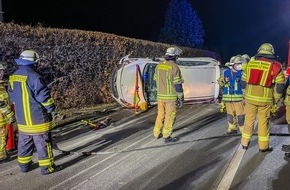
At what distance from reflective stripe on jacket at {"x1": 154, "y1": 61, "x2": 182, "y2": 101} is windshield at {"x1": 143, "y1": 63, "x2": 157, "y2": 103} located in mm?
3481

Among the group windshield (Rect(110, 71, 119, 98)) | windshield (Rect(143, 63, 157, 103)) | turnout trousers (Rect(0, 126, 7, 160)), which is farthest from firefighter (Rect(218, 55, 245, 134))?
turnout trousers (Rect(0, 126, 7, 160))

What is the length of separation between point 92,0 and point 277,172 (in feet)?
94.5

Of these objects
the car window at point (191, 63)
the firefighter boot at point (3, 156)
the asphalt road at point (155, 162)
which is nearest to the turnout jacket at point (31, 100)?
the asphalt road at point (155, 162)

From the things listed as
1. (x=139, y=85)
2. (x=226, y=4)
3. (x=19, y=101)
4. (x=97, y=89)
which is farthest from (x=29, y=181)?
(x=226, y=4)

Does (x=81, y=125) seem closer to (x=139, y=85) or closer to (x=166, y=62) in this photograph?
(x=139, y=85)

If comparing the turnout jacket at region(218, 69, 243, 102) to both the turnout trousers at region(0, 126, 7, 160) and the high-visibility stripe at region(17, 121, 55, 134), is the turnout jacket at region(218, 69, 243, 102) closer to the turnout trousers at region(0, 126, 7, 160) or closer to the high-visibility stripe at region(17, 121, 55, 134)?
the high-visibility stripe at region(17, 121, 55, 134)

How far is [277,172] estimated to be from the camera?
554 cm

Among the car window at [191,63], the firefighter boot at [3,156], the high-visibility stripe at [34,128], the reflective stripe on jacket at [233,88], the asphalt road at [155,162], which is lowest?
the asphalt road at [155,162]

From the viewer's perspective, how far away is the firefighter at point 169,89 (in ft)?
24.0

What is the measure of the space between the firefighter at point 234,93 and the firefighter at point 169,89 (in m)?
1.12

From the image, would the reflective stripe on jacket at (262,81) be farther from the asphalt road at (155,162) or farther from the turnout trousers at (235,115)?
the turnout trousers at (235,115)

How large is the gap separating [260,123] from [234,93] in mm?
1457

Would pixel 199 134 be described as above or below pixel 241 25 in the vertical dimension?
below

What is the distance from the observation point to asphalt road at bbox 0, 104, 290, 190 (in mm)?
5281
